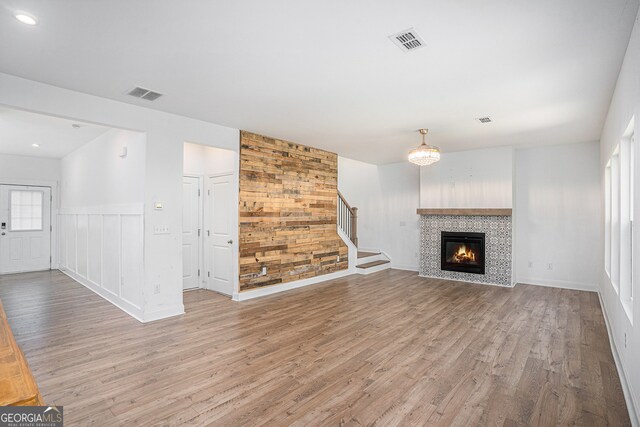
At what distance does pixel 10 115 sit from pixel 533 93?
7276 mm

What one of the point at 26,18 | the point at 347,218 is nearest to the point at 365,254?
the point at 347,218

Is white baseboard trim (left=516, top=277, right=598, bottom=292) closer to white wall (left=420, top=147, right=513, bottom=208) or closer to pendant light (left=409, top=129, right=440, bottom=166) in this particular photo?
white wall (left=420, top=147, right=513, bottom=208)

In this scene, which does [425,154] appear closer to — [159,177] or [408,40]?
[408,40]

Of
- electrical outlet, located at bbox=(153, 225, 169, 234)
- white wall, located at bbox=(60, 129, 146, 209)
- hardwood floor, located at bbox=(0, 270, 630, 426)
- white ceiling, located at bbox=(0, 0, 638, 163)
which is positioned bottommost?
hardwood floor, located at bbox=(0, 270, 630, 426)

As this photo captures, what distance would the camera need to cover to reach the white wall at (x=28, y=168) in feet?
25.3

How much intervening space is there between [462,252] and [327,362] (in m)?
5.18

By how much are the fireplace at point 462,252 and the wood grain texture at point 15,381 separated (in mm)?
7389

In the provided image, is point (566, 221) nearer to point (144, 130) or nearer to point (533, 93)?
point (533, 93)

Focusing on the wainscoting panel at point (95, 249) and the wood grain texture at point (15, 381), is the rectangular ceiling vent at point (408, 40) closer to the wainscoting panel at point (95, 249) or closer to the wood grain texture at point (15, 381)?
the wood grain texture at point (15, 381)

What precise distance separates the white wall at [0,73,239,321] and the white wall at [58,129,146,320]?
0.35 ft

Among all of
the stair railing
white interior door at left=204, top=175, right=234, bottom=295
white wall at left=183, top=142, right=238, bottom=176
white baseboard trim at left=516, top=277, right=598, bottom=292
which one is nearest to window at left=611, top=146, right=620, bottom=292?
white baseboard trim at left=516, top=277, right=598, bottom=292

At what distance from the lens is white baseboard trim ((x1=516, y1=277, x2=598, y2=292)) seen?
20.4ft

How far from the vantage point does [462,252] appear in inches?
286

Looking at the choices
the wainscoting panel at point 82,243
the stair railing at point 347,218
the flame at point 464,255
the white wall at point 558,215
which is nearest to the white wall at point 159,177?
the wainscoting panel at point 82,243
